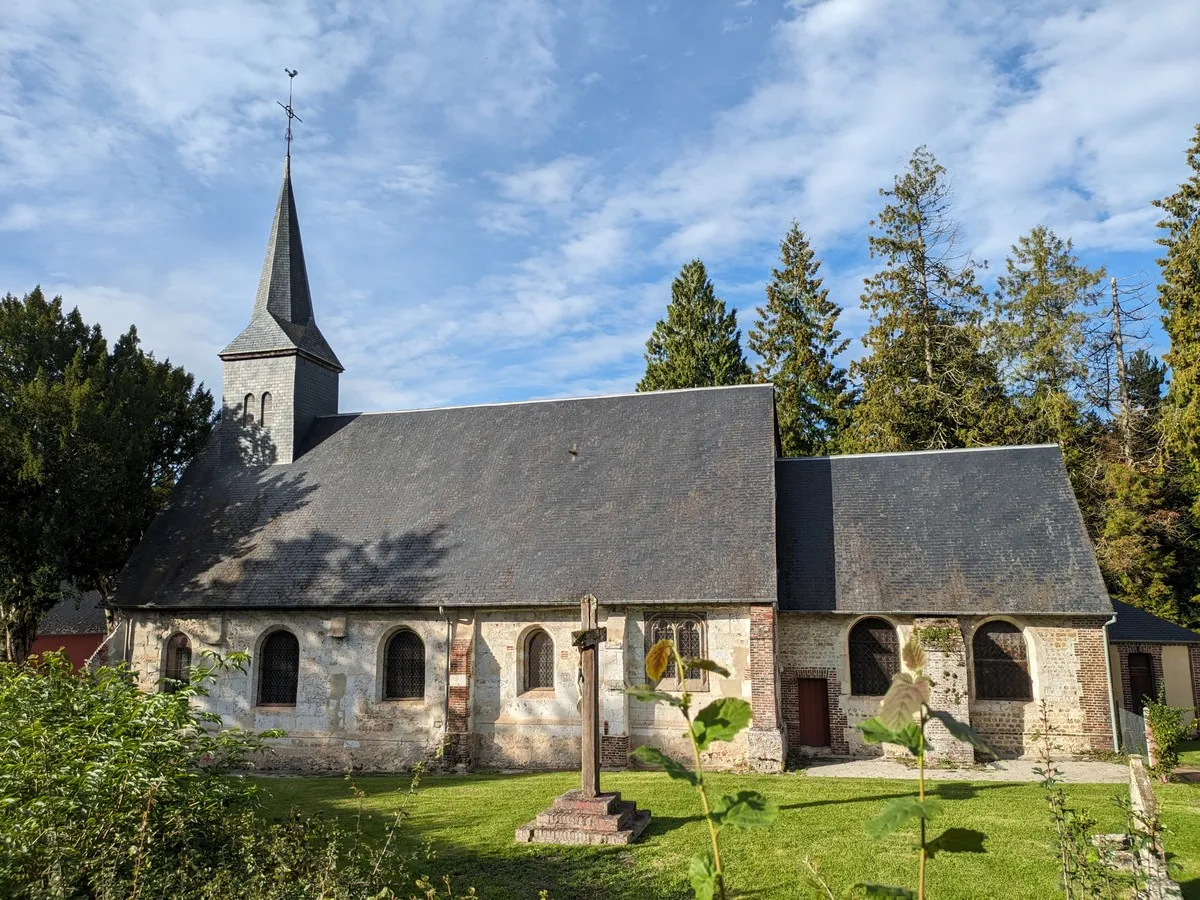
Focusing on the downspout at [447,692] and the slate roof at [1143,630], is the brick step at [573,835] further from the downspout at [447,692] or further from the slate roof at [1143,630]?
the slate roof at [1143,630]

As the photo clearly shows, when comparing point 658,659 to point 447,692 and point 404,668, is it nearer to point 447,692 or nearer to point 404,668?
point 447,692

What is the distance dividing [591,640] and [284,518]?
12344mm

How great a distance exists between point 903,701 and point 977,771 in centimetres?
1535

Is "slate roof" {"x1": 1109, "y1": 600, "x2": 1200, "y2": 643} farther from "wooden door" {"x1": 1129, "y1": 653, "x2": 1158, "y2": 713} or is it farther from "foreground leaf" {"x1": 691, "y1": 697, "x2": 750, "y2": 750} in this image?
"foreground leaf" {"x1": 691, "y1": 697, "x2": 750, "y2": 750}

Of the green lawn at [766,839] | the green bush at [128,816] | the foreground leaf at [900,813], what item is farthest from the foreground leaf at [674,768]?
the green lawn at [766,839]

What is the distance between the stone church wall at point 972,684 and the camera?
1714cm

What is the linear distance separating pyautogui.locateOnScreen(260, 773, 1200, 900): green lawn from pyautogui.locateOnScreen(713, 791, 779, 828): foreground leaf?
580cm

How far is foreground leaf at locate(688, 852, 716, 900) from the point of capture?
125 inches

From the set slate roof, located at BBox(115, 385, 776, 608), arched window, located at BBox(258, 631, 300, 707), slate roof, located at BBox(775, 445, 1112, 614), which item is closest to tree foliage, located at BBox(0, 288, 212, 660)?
slate roof, located at BBox(115, 385, 776, 608)

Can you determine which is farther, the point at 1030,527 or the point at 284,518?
the point at 284,518

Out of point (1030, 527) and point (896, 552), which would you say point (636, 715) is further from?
point (1030, 527)

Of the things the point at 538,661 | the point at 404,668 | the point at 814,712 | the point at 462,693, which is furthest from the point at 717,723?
the point at 404,668

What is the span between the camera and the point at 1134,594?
27.6 metres

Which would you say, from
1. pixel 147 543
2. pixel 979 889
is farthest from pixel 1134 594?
pixel 147 543
